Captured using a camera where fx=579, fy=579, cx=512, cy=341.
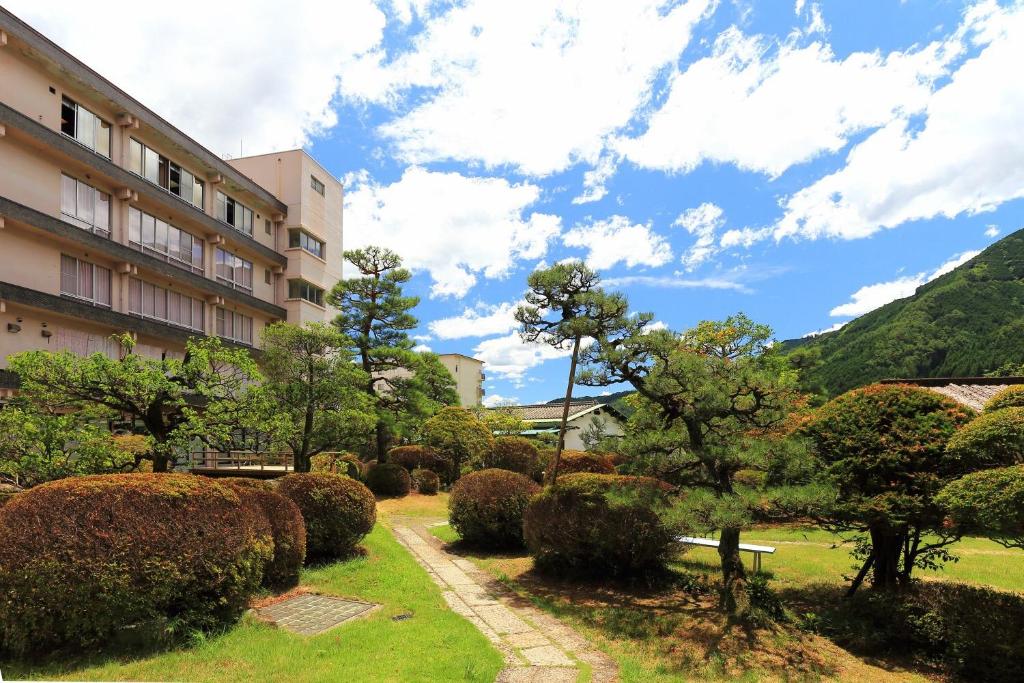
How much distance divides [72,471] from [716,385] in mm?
9881

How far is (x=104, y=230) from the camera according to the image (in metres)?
20.1

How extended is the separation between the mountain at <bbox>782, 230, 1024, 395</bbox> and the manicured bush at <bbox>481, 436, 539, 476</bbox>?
65.9 ft

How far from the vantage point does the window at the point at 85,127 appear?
738 inches

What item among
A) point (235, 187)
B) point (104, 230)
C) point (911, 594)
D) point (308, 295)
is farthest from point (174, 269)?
point (911, 594)

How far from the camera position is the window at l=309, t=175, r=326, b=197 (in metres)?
31.6

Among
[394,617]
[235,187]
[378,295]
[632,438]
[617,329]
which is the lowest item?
[394,617]

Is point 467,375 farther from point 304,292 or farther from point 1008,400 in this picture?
point 1008,400

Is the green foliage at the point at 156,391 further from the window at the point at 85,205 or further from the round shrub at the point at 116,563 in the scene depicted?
the window at the point at 85,205

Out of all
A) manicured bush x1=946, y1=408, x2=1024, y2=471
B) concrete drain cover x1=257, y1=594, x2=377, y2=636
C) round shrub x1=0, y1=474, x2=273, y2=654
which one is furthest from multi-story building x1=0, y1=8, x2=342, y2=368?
manicured bush x1=946, y1=408, x2=1024, y2=471

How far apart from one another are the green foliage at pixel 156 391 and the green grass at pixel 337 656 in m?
4.59

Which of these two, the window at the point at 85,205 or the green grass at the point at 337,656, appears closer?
the green grass at the point at 337,656

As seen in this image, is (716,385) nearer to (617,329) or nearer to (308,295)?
(617,329)

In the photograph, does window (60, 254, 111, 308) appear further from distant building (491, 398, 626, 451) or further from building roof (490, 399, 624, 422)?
building roof (490, 399, 624, 422)

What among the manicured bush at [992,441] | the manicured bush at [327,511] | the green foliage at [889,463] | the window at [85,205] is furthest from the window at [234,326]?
the manicured bush at [992,441]
